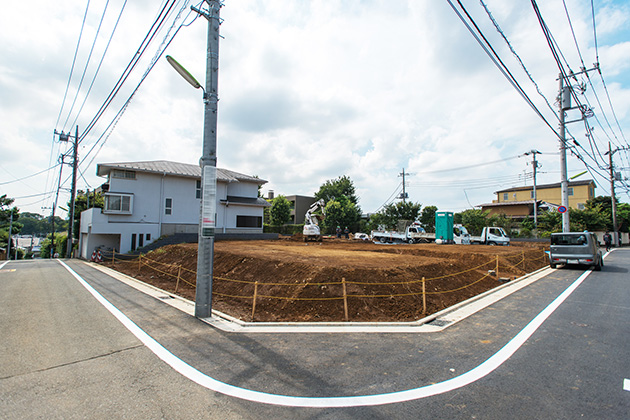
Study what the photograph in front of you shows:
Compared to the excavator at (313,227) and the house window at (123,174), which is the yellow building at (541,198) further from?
the house window at (123,174)

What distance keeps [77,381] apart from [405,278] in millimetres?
8163

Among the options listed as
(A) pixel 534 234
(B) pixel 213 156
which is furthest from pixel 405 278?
(A) pixel 534 234

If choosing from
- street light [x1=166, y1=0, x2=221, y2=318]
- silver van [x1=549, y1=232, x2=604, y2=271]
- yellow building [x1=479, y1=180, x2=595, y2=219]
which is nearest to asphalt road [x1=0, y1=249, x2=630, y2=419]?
street light [x1=166, y1=0, x2=221, y2=318]

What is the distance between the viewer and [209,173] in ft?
24.3

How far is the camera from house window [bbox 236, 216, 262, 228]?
32.0 m

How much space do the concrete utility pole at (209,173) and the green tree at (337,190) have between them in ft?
192

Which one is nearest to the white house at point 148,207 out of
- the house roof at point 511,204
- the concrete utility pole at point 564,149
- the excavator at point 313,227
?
the excavator at point 313,227

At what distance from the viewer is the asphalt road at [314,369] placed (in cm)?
354

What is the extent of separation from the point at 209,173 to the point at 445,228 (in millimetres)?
30451

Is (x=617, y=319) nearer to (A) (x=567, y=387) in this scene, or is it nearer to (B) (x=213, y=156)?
(A) (x=567, y=387)

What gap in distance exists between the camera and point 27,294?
34.1 feet

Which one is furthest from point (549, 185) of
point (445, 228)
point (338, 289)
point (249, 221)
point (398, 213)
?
point (338, 289)

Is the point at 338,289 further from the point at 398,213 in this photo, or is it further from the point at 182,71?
the point at 398,213

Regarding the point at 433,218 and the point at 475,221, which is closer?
the point at 475,221
